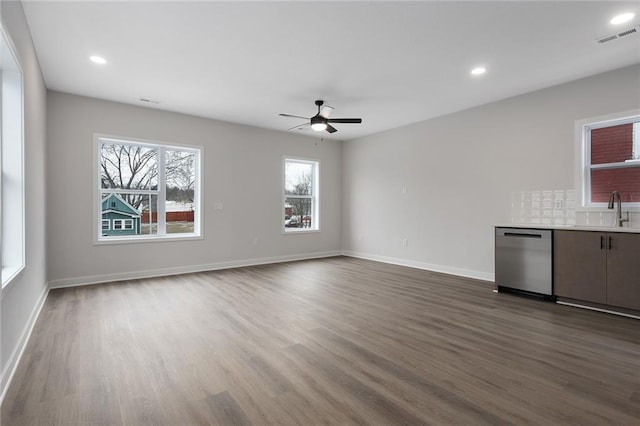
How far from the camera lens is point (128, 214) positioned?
5.29m

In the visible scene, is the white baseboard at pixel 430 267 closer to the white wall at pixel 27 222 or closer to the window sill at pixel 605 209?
the window sill at pixel 605 209

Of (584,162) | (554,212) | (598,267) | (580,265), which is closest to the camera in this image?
(598,267)

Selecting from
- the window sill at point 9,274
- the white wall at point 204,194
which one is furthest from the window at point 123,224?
the window sill at point 9,274

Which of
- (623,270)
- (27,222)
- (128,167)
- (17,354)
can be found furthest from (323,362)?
(128,167)

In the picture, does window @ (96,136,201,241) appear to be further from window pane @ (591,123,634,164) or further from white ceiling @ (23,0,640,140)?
window pane @ (591,123,634,164)

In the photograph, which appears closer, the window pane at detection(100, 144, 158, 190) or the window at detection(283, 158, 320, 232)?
the window pane at detection(100, 144, 158, 190)

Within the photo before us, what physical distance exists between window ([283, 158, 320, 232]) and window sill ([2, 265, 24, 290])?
4719 millimetres

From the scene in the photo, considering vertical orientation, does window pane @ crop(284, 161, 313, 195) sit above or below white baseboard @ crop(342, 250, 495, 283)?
above

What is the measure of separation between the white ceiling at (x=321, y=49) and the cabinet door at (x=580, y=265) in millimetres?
2023

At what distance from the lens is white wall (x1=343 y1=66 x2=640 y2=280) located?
4.27m

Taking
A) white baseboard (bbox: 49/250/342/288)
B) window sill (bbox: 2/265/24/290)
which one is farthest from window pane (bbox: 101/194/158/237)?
window sill (bbox: 2/265/24/290)

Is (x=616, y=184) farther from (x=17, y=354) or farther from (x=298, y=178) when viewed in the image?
(x=17, y=354)

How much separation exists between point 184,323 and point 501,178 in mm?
4779

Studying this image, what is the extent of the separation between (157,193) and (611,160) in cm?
658
